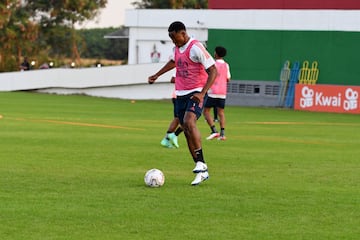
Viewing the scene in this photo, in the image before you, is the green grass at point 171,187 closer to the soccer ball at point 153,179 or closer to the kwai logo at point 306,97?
the soccer ball at point 153,179

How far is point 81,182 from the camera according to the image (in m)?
13.5

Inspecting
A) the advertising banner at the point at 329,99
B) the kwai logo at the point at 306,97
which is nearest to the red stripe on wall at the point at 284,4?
the advertising banner at the point at 329,99

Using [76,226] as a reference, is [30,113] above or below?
below

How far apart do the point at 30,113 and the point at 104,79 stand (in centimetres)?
2001

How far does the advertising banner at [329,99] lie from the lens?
133ft

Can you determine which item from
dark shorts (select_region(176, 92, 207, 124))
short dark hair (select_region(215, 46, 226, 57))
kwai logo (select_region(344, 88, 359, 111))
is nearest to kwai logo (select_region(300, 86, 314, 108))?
kwai logo (select_region(344, 88, 359, 111))

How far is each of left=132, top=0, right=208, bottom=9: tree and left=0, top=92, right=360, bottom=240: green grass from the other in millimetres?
59508

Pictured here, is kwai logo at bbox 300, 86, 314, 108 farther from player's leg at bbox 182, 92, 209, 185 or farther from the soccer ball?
the soccer ball

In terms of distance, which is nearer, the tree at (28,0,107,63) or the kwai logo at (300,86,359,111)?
the kwai logo at (300,86,359,111)

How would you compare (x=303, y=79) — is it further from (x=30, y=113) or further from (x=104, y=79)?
(x=30, y=113)

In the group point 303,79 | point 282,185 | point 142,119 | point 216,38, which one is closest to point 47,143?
point 282,185

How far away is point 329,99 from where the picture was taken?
4153cm

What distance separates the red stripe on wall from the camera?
46.2 metres

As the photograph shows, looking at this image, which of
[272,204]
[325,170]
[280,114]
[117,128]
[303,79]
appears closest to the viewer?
[272,204]
